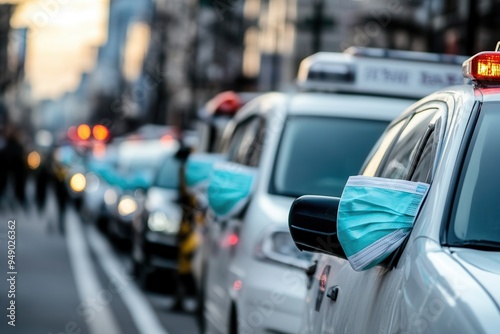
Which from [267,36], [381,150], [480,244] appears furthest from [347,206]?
[267,36]

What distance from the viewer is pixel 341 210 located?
14.5ft

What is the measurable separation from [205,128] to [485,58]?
12.4 meters

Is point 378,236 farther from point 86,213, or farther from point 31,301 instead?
point 86,213

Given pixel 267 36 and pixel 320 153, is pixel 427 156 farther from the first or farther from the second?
pixel 267 36

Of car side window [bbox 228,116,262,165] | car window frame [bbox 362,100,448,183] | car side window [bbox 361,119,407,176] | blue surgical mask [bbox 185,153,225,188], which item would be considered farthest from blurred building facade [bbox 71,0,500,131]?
car window frame [bbox 362,100,448,183]

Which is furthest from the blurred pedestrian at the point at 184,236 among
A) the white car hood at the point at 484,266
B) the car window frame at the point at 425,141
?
the white car hood at the point at 484,266

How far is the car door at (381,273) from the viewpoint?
418cm

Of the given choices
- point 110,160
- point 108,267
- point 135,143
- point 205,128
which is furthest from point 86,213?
point 205,128

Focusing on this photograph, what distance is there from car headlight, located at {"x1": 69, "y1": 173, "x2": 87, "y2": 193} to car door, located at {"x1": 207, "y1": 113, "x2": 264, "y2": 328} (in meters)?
26.3

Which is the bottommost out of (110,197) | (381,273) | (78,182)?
(78,182)

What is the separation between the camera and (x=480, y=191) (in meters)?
4.19

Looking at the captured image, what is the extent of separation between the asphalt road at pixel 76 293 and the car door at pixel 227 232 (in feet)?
4.23

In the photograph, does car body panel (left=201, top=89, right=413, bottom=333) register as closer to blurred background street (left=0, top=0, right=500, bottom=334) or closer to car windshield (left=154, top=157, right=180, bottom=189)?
blurred background street (left=0, top=0, right=500, bottom=334)

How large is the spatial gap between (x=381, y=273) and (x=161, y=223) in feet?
43.6
